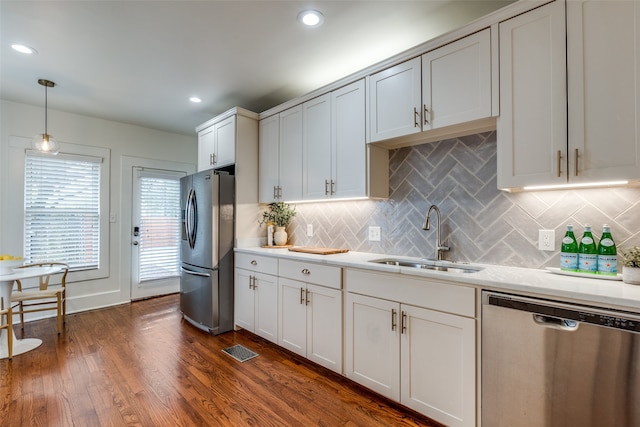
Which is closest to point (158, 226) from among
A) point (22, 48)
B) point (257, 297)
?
point (257, 297)

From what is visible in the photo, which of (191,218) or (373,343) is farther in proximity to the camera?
(191,218)

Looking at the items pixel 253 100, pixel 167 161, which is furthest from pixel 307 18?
pixel 167 161

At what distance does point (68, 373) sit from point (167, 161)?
3.30 metres

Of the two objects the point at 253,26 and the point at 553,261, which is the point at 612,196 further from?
the point at 253,26

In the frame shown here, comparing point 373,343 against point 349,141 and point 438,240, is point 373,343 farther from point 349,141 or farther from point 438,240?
point 349,141

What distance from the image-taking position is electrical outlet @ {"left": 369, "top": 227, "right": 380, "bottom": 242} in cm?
273

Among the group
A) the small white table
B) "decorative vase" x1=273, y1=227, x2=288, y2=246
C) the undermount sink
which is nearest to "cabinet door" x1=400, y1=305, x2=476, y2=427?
the undermount sink

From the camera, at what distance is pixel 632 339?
1.23m

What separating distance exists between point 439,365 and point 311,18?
2398mm

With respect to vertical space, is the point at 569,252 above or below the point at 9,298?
above

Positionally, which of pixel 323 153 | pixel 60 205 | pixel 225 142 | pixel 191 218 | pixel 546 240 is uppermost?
pixel 225 142

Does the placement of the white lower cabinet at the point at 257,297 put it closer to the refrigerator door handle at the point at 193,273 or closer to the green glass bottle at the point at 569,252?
the refrigerator door handle at the point at 193,273

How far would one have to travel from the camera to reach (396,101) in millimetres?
2234

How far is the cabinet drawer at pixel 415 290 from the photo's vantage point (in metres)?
1.67
